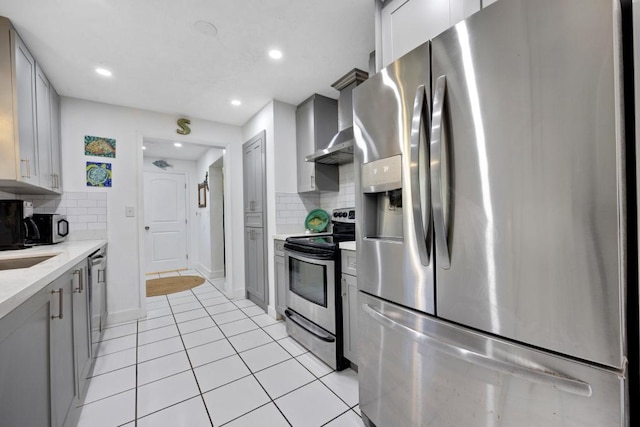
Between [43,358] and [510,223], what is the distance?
5.72ft

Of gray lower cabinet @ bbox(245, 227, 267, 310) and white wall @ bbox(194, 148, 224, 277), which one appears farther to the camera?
white wall @ bbox(194, 148, 224, 277)

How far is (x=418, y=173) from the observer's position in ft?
3.55

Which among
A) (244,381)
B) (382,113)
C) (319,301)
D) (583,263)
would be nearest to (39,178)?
(244,381)

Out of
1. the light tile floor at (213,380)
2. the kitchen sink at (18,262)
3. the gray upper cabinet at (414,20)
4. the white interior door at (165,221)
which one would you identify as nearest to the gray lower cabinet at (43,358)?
the light tile floor at (213,380)

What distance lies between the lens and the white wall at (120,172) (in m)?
2.85

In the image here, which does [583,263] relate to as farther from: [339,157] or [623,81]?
[339,157]

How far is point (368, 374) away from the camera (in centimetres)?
140

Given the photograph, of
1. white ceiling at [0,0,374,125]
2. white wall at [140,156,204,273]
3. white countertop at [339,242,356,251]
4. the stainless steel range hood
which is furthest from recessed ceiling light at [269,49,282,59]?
white wall at [140,156,204,273]

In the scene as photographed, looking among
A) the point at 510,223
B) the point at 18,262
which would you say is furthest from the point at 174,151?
the point at 510,223

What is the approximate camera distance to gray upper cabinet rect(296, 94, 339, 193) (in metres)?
2.89

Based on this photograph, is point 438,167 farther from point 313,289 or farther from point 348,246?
point 313,289

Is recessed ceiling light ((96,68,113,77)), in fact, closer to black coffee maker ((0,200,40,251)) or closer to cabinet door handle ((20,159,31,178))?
cabinet door handle ((20,159,31,178))

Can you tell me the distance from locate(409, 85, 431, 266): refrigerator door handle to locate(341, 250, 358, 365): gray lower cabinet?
Answer: 2.55 ft

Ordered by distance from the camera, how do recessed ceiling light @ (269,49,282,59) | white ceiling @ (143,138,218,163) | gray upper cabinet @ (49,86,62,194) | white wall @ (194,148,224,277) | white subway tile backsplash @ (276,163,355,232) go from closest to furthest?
recessed ceiling light @ (269,49,282,59), gray upper cabinet @ (49,86,62,194), white subway tile backsplash @ (276,163,355,232), white ceiling @ (143,138,218,163), white wall @ (194,148,224,277)
